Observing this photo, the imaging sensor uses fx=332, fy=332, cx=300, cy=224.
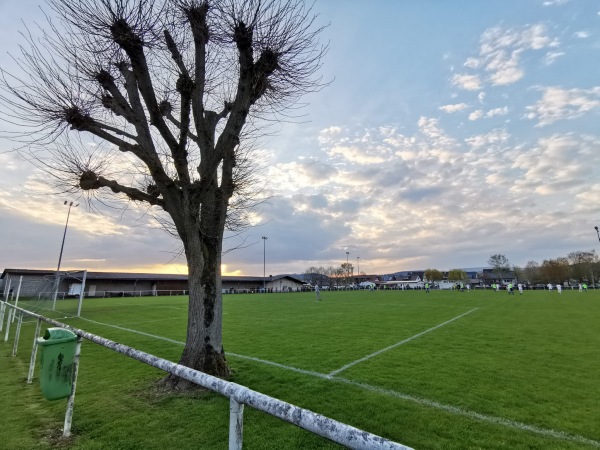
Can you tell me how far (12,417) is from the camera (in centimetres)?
479

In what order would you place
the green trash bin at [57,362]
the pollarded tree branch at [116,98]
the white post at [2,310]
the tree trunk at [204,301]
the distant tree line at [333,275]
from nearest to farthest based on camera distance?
the green trash bin at [57,362] → the tree trunk at [204,301] → the pollarded tree branch at [116,98] → the white post at [2,310] → the distant tree line at [333,275]

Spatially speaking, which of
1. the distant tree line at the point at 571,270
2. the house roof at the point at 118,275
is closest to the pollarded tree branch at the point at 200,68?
the house roof at the point at 118,275

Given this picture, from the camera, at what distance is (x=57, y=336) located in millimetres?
4113

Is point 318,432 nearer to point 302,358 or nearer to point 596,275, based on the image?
point 302,358

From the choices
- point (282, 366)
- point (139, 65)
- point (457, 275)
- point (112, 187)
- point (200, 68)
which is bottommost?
point (282, 366)

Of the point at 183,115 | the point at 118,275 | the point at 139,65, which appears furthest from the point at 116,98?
the point at 118,275

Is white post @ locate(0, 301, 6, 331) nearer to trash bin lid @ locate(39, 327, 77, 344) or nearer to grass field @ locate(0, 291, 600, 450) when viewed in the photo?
grass field @ locate(0, 291, 600, 450)

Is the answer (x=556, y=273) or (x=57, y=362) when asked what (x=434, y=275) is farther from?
(x=57, y=362)

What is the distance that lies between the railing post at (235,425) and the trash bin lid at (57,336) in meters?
3.22

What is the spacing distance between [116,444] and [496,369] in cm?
733

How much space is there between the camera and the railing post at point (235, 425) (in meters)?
1.98

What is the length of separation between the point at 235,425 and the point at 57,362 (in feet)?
10.9

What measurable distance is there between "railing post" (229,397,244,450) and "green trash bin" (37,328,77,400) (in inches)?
125

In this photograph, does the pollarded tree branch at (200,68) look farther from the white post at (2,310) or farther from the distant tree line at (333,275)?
the distant tree line at (333,275)
